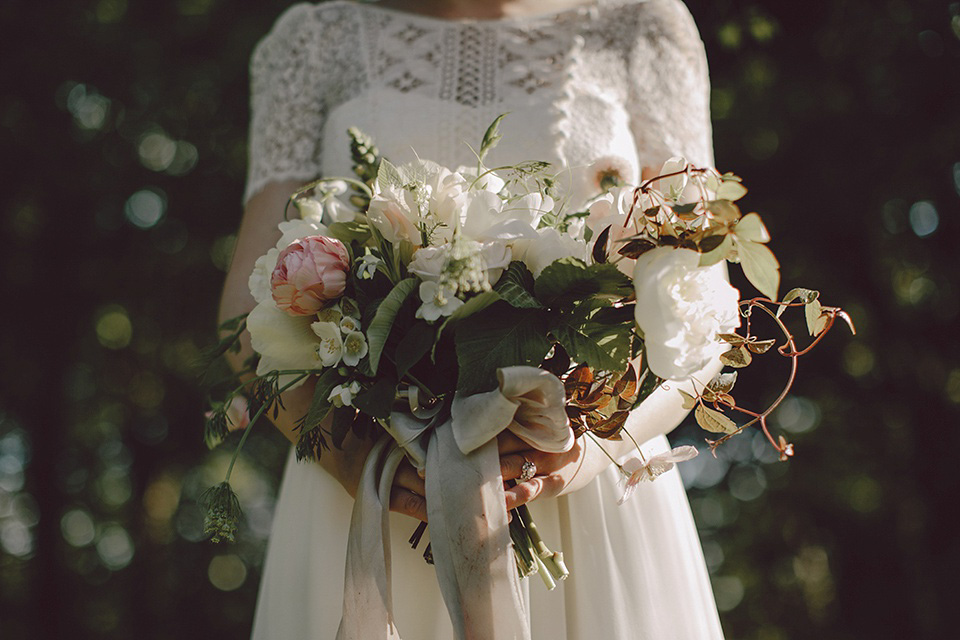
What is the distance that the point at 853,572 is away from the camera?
513 centimetres

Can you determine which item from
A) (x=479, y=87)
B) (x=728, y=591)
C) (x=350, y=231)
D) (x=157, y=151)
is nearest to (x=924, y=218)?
(x=728, y=591)

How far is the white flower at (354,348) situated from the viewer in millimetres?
1356

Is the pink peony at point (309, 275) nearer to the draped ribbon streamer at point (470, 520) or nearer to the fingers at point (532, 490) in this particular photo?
the draped ribbon streamer at point (470, 520)

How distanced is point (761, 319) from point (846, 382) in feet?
3.28

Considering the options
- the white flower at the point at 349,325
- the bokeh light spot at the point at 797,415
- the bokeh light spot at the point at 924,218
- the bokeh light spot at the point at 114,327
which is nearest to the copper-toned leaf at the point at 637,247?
the white flower at the point at 349,325

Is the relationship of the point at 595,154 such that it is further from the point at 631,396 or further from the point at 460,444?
the point at 460,444

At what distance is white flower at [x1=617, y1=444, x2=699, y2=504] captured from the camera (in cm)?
142

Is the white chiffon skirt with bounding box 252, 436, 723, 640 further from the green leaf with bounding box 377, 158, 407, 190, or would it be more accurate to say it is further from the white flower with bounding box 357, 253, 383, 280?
the green leaf with bounding box 377, 158, 407, 190

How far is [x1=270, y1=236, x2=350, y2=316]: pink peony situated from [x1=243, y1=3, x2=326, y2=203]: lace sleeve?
2.47 ft

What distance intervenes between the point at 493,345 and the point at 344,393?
0.83 ft

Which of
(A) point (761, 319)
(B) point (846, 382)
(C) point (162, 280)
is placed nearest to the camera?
(A) point (761, 319)

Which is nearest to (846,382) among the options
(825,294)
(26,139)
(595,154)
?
(825,294)

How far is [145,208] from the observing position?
5.56 m

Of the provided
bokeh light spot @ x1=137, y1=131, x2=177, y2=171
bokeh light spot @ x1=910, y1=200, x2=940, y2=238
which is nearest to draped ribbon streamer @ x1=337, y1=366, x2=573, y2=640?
bokeh light spot @ x1=910, y1=200, x2=940, y2=238
